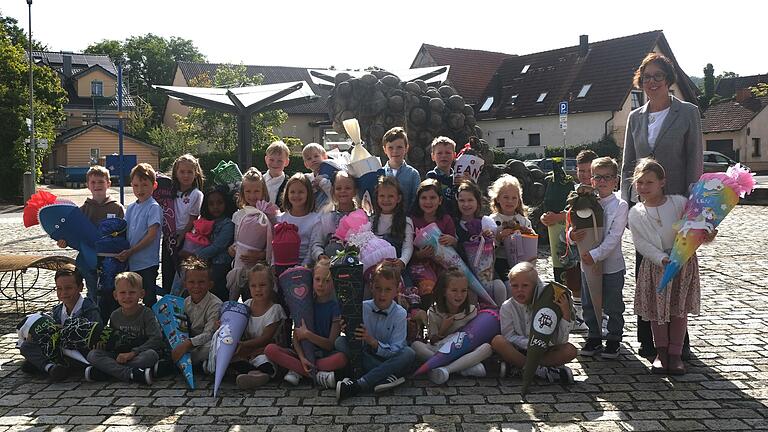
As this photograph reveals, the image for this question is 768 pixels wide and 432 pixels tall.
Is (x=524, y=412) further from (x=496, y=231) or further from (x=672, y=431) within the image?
(x=496, y=231)

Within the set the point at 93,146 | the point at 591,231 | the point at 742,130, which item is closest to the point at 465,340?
the point at 591,231

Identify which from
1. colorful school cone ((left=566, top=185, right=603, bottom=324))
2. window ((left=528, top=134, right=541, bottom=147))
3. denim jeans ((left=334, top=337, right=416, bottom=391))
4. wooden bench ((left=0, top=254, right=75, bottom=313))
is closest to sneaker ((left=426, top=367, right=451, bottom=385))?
denim jeans ((left=334, top=337, right=416, bottom=391))

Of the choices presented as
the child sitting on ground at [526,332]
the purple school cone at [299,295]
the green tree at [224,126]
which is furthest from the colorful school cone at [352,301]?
the green tree at [224,126]

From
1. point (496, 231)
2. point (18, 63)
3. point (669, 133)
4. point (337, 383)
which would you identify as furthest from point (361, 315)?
point (18, 63)

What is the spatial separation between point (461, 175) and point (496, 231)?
76 centimetres

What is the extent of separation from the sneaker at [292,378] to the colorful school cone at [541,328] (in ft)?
5.09

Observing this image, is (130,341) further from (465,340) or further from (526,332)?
(526,332)

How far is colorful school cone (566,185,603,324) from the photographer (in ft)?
19.2

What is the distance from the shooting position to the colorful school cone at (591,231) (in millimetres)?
5848

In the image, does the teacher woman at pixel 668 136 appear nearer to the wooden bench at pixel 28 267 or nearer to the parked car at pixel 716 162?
the wooden bench at pixel 28 267

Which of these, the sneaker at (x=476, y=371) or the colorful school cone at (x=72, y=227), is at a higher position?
the colorful school cone at (x=72, y=227)

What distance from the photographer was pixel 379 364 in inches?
203

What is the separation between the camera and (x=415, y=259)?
5.95 m

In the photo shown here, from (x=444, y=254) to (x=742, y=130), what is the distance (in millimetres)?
48371
